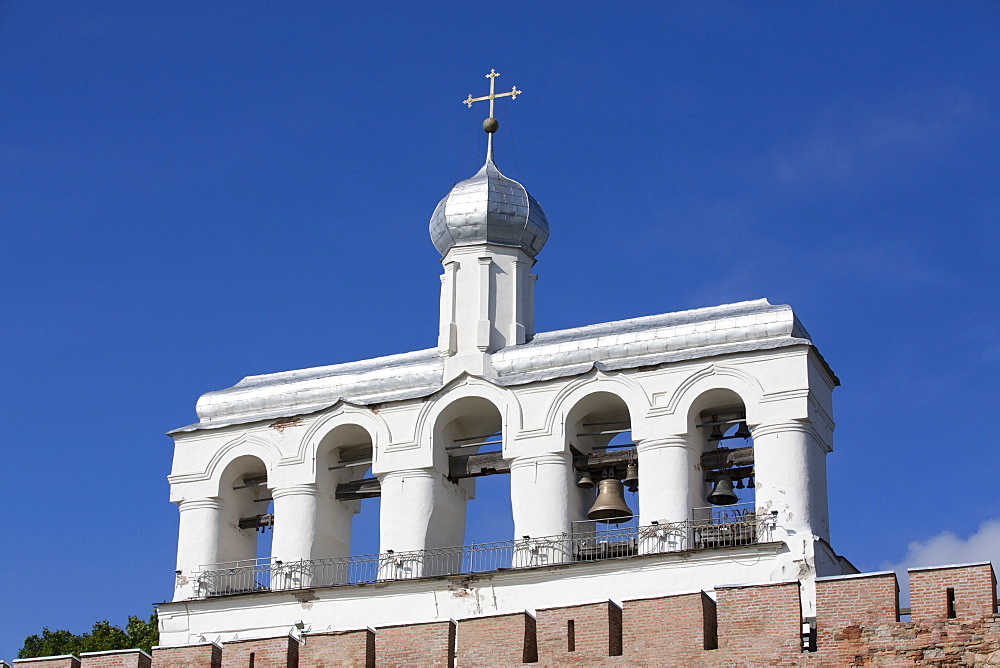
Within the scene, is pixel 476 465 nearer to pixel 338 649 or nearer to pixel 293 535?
pixel 293 535

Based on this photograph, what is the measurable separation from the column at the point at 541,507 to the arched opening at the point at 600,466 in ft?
0.68

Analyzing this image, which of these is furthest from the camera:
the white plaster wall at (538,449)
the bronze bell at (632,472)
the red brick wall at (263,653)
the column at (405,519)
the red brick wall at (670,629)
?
the column at (405,519)

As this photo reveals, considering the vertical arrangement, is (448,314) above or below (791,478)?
above

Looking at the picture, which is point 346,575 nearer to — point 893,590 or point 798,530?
point 798,530

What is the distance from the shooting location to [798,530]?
24422 mm

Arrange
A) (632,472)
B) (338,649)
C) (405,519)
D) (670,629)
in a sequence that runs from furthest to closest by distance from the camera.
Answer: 1. (405,519)
2. (632,472)
3. (338,649)
4. (670,629)

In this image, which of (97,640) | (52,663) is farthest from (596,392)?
(97,640)

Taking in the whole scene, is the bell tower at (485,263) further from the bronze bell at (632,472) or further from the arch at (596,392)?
the bronze bell at (632,472)

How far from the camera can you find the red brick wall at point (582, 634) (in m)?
21.5

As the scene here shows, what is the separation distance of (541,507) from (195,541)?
16.4ft

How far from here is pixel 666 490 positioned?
25391mm

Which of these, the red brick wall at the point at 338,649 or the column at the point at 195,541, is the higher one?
the column at the point at 195,541

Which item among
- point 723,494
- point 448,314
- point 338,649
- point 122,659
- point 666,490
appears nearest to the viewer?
point 338,649

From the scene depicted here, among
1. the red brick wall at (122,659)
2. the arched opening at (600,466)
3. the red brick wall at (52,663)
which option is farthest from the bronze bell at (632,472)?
the red brick wall at (52,663)
